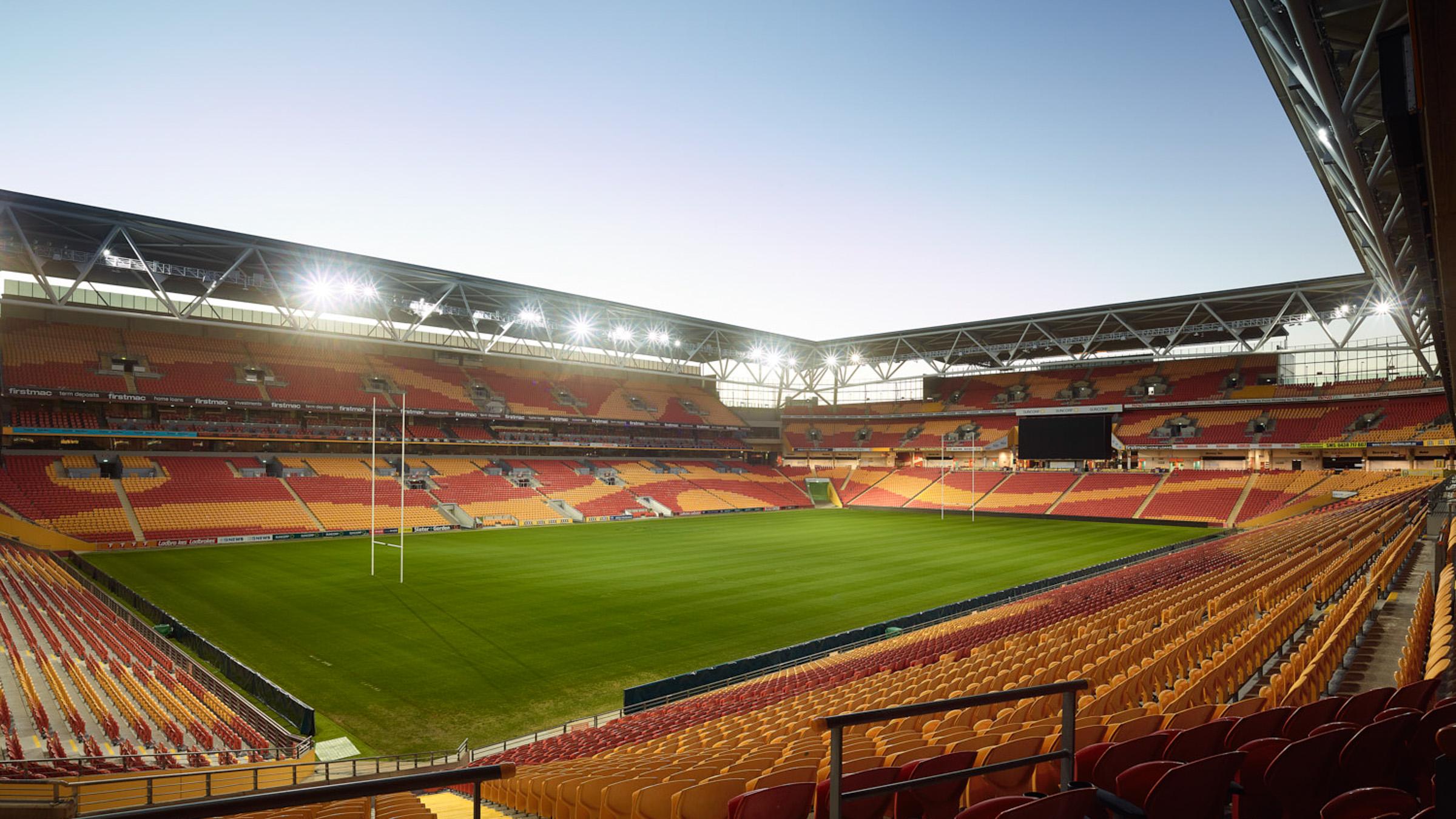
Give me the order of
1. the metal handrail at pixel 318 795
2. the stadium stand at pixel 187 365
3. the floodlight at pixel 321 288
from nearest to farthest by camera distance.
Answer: the metal handrail at pixel 318 795
the stadium stand at pixel 187 365
the floodlight at pixel 321 288

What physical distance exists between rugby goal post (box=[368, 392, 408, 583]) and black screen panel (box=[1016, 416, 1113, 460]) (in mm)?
43672

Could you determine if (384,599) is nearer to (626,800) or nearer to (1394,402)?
(626,800)

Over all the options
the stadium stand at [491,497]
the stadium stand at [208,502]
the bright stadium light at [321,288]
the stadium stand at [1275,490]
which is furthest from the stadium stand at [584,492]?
the stadium stand at [1275,490]

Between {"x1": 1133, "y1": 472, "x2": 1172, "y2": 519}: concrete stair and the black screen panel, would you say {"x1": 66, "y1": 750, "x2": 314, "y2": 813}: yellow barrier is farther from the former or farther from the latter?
the black screen panel

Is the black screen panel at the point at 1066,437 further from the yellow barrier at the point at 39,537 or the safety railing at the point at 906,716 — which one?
the yellow barrier at the point at 39,537

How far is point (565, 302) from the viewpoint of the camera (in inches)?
1852

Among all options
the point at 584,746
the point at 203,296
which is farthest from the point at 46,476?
the point at 584,746

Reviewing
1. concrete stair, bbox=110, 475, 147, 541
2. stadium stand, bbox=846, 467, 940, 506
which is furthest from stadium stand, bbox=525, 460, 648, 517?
concrete stair, bbox=110, 475, 147, 541

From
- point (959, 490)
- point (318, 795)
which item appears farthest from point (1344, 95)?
point (959, 490)

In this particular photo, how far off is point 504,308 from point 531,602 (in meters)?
29.5

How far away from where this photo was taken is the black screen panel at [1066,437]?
172 ft

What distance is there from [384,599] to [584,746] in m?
14.5

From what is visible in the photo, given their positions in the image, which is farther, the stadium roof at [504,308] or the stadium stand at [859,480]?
the stadium stand at [859,480]

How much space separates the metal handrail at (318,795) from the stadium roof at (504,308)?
128 ft
